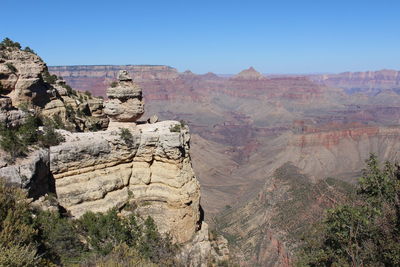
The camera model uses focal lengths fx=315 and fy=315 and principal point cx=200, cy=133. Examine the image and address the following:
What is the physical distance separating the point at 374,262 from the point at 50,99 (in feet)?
98.0

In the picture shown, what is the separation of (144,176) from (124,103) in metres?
7.60

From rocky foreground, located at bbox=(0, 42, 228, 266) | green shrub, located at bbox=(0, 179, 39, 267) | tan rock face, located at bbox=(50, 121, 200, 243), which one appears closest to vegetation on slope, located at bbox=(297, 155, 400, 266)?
rocky foreground, located at bbox=(0, 42, 228, 266)

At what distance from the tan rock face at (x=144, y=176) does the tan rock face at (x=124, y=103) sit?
3007mm

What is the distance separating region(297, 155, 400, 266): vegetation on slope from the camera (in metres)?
18.9

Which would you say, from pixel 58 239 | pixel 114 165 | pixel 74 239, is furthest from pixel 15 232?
pixel 114 165

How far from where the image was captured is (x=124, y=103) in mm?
28484

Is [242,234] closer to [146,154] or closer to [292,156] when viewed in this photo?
[146,154]

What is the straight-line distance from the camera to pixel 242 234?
74188mm

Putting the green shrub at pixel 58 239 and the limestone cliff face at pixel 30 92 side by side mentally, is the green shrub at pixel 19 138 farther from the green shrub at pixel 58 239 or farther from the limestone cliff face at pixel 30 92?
the green shrub at pixel 58 239

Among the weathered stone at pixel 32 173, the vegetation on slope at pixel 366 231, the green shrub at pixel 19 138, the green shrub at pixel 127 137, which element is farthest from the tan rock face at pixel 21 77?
the vegetation on slope at pixel 366 231

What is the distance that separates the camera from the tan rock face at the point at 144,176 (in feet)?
73.9

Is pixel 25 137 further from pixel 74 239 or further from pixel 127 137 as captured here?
pixel 74 239

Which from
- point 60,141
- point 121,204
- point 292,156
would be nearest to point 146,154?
point 121,204

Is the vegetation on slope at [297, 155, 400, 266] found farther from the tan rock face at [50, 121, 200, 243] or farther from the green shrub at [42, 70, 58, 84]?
the green shrub at [42, 70, 58, 84]
